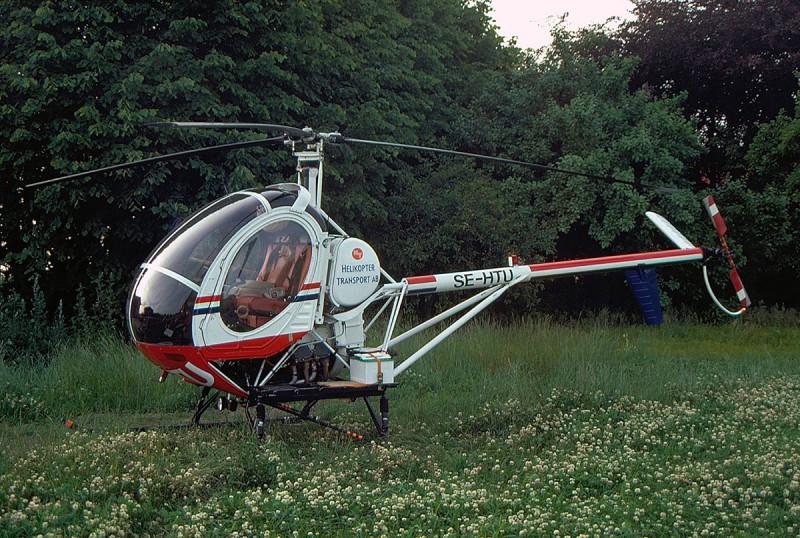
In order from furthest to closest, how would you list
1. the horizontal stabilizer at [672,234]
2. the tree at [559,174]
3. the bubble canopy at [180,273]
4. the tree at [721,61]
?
the tree at [721,61] < the tree at [559,174] < the horizontal stabilizer at [672,234] < the bubble canopy at [180,273]

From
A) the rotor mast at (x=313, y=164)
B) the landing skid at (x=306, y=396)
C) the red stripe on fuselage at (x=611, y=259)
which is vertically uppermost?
the rotor mast at (x=313, y=164)

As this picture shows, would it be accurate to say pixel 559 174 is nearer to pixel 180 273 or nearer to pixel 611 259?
pixel 611 259

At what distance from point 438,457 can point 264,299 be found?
1.90 metres

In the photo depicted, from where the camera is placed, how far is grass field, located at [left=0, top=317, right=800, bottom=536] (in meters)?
5.18

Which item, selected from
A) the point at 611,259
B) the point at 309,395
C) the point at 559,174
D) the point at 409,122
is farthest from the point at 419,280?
the point at 559,174

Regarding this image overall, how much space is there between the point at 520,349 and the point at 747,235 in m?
6.80

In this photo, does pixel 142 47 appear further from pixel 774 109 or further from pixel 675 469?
pixel 774 109

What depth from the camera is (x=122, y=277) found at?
11.8 metres

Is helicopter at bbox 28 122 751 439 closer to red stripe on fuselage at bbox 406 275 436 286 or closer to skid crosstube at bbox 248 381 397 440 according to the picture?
skid crosstube at bbox 248 381 397 440

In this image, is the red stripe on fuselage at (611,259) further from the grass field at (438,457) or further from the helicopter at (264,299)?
the helicopter at (264,299)

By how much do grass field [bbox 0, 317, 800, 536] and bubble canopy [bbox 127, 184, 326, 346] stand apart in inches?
36.1

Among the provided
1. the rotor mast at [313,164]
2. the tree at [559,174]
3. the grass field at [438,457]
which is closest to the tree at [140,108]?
the tree at [559,174]

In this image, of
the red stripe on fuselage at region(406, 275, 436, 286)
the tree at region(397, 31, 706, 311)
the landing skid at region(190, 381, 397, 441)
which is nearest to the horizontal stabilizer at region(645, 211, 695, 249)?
the red stripe on fuselage at region(406, 275, 436, 286)

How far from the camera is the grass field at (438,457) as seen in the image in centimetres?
518
